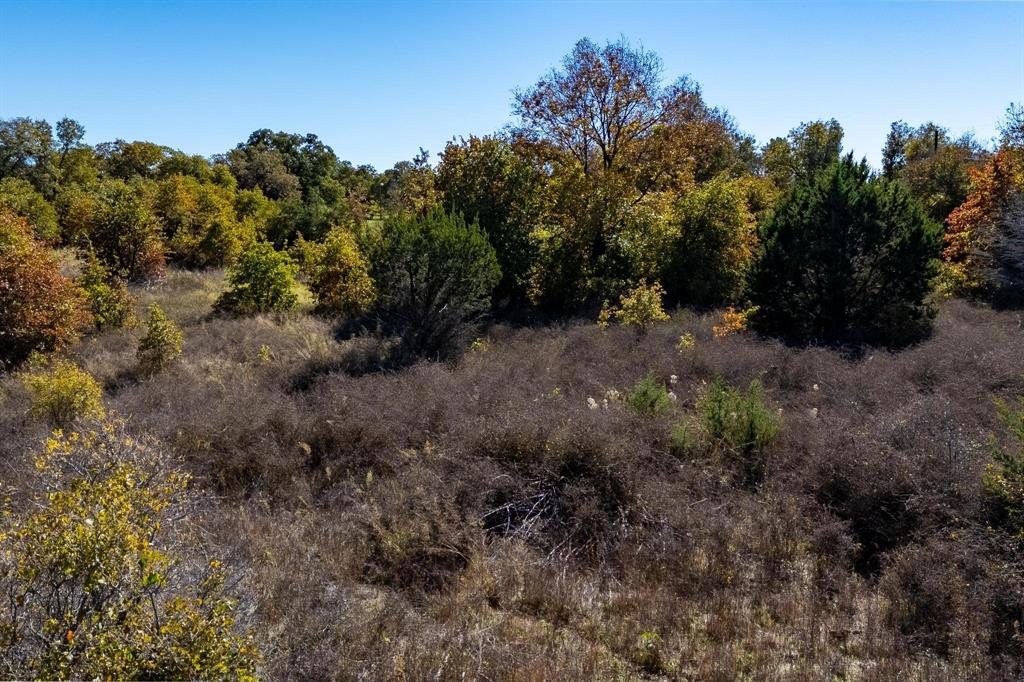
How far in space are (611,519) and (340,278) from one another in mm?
13293

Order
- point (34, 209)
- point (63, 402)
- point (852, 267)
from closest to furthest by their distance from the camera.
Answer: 1. point (63, 402)
2. point (852, 267)
3. point (34, 209)

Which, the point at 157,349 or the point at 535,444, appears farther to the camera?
the point at 157,349

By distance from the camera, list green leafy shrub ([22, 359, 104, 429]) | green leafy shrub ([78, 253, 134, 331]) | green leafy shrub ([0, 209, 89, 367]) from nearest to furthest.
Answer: green leafy shrub ([22, 359, 104, 429])
green leafy shrub ([0, 209, 89, 367])
green leafy shrub ([78, 253, 134, 331])

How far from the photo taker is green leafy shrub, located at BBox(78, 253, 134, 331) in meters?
14.2

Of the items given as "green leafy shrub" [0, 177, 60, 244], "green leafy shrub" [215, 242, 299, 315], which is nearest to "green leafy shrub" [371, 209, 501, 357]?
"green leafy shrub" [215, 242, 299, 315]

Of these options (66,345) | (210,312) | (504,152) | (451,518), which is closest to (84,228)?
(210,312)

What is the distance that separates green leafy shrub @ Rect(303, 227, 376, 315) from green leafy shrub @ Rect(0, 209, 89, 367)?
19.1 ft

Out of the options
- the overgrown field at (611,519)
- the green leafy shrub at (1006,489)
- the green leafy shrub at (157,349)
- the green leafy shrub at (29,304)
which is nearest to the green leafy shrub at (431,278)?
the overgrown field at (611,519)

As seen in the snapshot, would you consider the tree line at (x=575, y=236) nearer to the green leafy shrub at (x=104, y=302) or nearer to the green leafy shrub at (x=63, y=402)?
the green leafy shrub at (x=104, y=302)

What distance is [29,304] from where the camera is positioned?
12.2 meters

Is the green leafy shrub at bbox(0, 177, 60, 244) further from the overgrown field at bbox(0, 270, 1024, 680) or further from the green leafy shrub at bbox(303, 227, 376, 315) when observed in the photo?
the overgrown field at bbox(0, 270, 1024, 680)

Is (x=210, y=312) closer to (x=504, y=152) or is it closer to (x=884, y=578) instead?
(x=504, y=152)

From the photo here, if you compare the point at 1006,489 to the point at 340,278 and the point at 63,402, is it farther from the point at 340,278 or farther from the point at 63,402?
the point at 340,278

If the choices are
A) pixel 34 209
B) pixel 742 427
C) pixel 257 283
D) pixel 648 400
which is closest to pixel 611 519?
pixel 742 427
